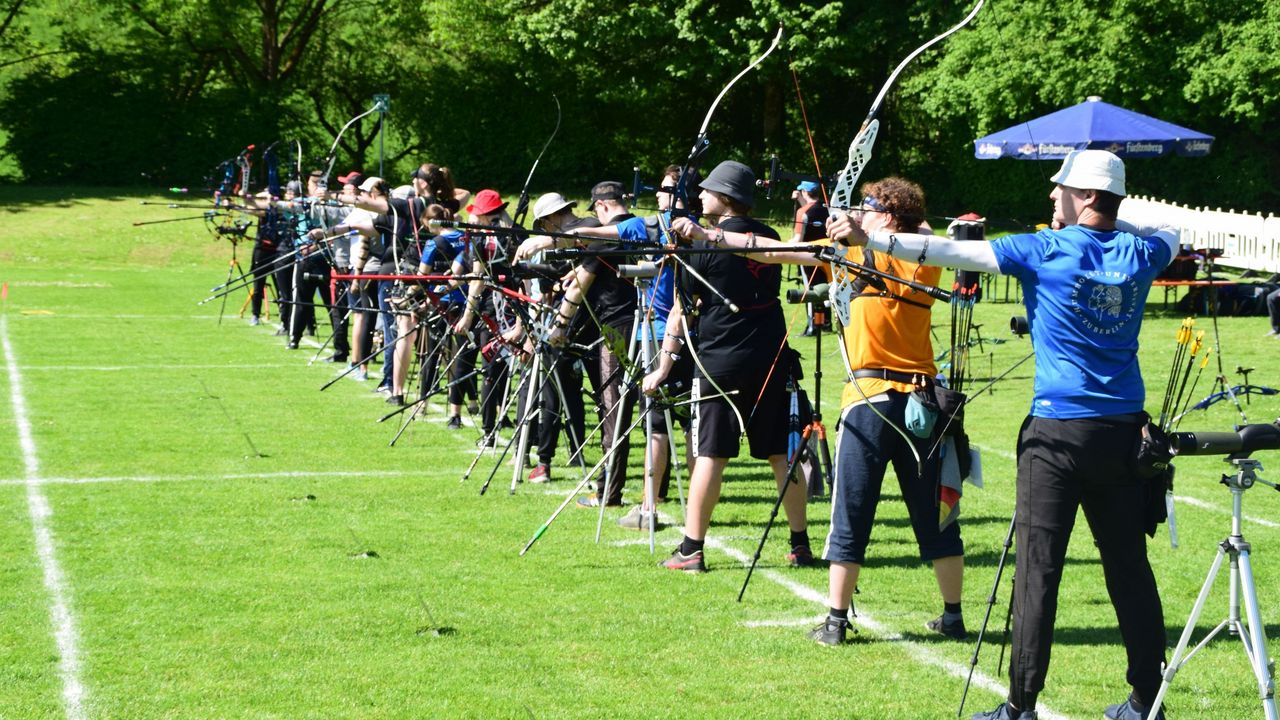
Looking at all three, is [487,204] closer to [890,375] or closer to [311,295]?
[890,375]

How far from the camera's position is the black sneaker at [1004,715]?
14.3 feet

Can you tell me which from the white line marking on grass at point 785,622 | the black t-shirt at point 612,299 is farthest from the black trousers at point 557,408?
the white line marking on grass at point 785,622

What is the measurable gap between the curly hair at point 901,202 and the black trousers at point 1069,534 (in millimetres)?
1052

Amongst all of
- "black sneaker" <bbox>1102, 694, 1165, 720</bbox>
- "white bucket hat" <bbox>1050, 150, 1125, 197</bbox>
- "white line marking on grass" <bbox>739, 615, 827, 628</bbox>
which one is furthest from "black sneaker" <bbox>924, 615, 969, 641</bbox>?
"white bucket hat" <bbox>1050, 150, 1125, 197</bbox>

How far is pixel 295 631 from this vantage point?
5543 mm

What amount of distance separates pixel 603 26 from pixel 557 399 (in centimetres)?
2850

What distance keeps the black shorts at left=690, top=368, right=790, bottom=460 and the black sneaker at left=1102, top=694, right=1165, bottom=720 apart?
6.77 feet

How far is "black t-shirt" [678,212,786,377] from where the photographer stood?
6320mm

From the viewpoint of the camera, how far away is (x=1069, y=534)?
425 centimetres

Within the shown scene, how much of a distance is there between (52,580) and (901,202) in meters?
3.90

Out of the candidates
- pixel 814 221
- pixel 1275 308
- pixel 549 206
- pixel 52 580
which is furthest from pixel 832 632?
pixel 1275 308

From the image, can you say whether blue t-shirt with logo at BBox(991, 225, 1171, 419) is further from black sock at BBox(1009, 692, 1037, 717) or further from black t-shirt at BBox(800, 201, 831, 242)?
black t-shirt at BBox(800, 201, 831, 242)

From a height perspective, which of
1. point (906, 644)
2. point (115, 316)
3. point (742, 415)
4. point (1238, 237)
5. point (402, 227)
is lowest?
point (115, 316)

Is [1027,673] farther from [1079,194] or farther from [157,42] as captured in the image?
[157,42]
